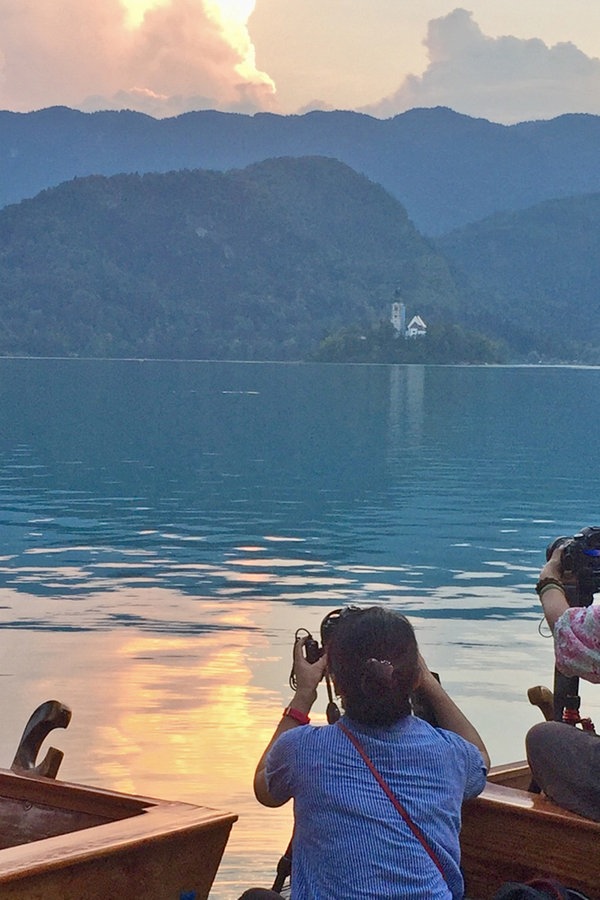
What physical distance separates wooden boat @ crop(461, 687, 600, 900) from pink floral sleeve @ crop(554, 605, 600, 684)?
0.49m

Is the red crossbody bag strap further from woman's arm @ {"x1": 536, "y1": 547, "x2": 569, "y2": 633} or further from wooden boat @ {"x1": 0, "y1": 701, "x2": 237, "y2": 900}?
woman's arm @ {"x1": 536, "y1": 547, "x2": 569, "y2": 633}

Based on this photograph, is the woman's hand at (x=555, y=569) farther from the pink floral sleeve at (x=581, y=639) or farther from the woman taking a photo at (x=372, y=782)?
the woman taking a photo at (x=372, y=782)

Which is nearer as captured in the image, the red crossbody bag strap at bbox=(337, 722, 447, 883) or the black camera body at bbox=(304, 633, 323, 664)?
the red crossbody bag strap at bbox=(337, 722, 447, 883)

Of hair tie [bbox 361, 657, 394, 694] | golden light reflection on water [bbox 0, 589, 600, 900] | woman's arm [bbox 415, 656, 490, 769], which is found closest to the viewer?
hair tie [bbox 361, 657, 394, 694]

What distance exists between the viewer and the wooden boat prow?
175 inches

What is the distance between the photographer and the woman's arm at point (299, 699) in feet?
12.5

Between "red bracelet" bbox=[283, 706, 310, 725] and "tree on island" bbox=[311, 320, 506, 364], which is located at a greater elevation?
"red bracelet" bbox=[283, 706, 310, 725]

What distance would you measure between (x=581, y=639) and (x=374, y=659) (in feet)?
2.94

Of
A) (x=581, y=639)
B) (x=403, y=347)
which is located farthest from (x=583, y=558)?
(x=403, y=347)

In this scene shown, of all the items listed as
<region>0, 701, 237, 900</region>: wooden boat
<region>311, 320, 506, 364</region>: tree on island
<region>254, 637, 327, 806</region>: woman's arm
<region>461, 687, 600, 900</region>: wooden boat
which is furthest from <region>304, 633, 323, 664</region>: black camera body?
<region>311, 320, 506, 364</region>: tree on island

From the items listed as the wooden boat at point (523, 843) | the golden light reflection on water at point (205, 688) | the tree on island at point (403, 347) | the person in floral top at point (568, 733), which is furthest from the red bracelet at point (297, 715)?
the tree on island at point (403, 347)

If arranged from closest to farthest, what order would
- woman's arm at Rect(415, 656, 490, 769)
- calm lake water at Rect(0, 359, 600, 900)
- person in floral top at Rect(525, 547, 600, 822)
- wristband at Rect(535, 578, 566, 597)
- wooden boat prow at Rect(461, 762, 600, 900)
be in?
woman's arm at Rect(415, 656, 490, 769)
person in floral top at Rect(525, 547, 600, 822)
wristband at Rect(535, 578, 566, 597)
wooden boat prow at Rect(461, 762, 600, 900)
calm lake water at Rect(0, 359, 600, 900)

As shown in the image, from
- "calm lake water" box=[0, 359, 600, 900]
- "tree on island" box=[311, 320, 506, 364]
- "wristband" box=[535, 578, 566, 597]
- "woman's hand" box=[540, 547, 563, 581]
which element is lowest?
"tree on island" box=[311, 320, 506, 364]

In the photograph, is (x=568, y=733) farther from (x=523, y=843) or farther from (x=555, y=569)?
(x=555, y=569)
